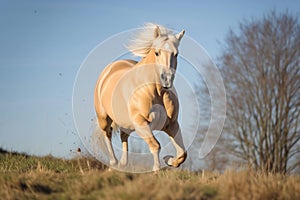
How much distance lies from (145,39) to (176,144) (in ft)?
6.06

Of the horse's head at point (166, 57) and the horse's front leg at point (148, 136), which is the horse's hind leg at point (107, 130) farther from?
the horse's head at point (166, 57)

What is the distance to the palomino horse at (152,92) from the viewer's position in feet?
22.9

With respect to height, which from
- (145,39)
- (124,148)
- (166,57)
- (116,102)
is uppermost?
(145,39)

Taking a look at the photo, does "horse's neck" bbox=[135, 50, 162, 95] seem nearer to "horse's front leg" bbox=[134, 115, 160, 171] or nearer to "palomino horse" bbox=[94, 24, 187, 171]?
"palomino horse" bbox=[94, 24, 187, 171]

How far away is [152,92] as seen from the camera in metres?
7.21

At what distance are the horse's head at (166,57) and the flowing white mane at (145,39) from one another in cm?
27

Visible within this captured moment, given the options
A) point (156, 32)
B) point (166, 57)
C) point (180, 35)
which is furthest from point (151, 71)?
point (180, 35)

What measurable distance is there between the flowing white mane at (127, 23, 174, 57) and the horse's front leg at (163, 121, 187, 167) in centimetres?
135

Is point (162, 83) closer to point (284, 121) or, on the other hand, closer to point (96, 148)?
point (96, 148)

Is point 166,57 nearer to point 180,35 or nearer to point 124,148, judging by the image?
point 180,35

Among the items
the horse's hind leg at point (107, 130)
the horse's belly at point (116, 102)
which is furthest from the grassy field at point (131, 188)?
the horse's hind leg at point (107, 130)

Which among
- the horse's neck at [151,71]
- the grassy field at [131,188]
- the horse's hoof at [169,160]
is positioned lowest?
the grassy field at [131,188]

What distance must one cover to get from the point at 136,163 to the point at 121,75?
5.51 feet

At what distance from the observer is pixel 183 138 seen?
752 cm
